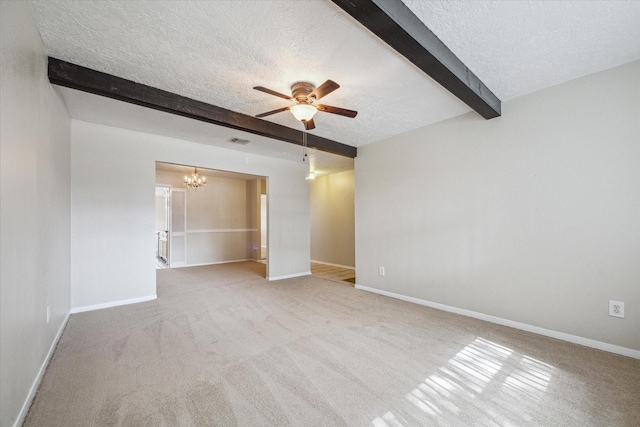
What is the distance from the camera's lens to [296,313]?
3359 mm

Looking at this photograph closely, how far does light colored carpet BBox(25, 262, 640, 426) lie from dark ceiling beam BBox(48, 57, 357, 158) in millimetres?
2414

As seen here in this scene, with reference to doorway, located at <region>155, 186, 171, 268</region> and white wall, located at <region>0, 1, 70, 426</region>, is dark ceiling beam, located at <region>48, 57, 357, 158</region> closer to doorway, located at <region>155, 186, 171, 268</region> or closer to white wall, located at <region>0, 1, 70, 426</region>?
white wall, located at <region>0, 1, 70, 426</region>

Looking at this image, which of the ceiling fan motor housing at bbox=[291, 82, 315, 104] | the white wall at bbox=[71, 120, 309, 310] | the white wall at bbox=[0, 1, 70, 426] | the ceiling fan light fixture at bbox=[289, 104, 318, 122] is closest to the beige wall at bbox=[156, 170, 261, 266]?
the white wall at bbox=[71, 120, 309, 310]

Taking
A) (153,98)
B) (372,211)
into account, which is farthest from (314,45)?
(372,211)

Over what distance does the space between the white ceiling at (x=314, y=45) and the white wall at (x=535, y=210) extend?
0.39 m

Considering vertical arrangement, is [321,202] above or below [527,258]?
above

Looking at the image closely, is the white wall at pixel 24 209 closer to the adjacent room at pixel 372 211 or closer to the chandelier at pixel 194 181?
the adjacent room at pixel 372 211

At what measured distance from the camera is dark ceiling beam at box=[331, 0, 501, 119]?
60.1 inches

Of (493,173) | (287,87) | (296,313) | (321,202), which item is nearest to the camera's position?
(287,87)

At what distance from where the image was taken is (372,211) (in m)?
4.52

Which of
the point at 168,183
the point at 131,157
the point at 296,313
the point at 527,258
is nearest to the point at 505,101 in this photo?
the point at 527,258

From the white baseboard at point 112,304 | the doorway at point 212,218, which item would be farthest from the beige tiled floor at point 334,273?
the white baseboard at point 112,304

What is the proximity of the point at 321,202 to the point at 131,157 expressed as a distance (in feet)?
15.6

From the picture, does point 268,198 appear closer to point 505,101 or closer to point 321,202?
point 321,202
